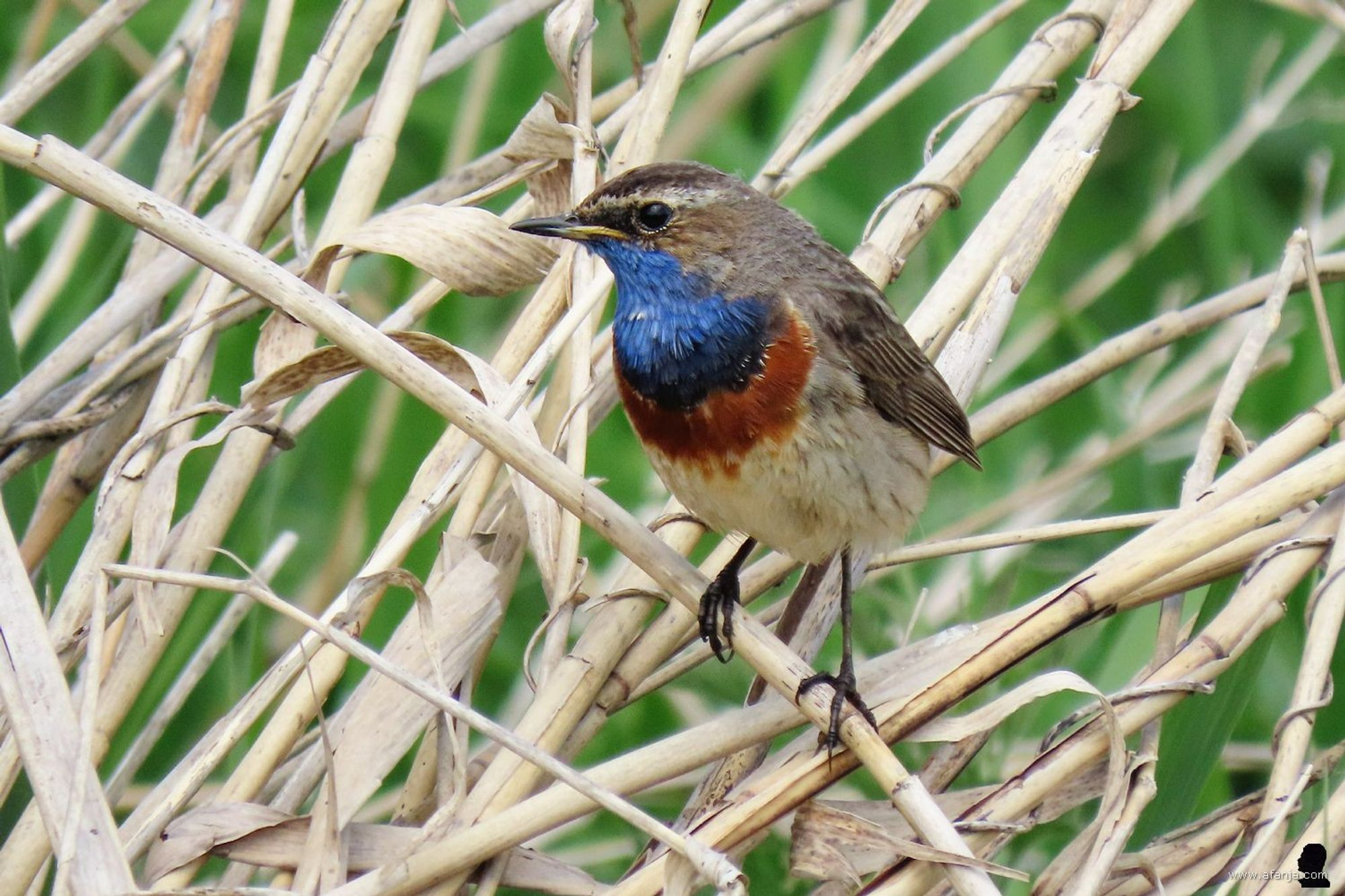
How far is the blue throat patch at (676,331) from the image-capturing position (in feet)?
11.6

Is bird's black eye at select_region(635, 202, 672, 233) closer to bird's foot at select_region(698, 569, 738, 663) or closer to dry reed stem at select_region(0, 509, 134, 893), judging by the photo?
bird's foot at select_region(698, 569, 738, 663)

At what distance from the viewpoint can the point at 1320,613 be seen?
3055mm

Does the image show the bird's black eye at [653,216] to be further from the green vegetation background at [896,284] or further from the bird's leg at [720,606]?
the green vegetation background at [896,284]

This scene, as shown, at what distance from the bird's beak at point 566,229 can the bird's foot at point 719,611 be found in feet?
2.63

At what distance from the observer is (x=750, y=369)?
3533 mm

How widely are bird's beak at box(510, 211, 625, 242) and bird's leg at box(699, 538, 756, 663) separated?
0.79 meters

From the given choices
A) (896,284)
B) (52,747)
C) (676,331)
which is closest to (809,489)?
(676,331)

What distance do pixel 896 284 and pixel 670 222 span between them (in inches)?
102

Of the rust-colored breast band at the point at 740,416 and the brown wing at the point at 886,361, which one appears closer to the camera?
the rust-colored breast band at the point at 740,416

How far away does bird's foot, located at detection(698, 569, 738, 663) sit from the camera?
323cm

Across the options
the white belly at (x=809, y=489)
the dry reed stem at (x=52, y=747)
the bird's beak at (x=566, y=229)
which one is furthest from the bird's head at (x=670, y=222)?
the dry reed stem at (x=52, y=747)

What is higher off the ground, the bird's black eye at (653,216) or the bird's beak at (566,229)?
the bird's black eye at (653,216)

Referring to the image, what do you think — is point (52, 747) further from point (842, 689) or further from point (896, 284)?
point (896, 284)

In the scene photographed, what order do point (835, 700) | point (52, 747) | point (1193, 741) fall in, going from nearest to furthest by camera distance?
point (52, 747) < point (835, 700) < point (1193, 741)
